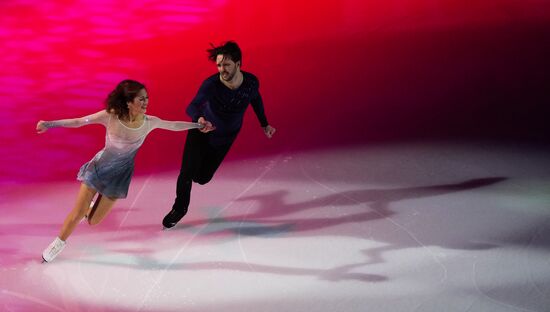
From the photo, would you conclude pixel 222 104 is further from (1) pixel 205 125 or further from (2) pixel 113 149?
(2) pixel 113 149

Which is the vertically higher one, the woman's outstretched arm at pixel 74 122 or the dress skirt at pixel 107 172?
the woman's outstretched arm at pixel 74 122

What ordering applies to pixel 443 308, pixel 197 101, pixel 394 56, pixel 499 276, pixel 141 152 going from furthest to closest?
pixel 394 56 < pixel 141 152 < pixel 197 101 < pixel 499 276 < pixel 443 308

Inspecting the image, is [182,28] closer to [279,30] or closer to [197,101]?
[279,30]

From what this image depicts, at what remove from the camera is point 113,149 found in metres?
5.05

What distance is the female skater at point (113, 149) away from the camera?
4.84 metres

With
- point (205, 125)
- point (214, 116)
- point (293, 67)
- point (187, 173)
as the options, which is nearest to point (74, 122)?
point (205, 125)

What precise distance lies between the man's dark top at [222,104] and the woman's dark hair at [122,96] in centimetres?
61

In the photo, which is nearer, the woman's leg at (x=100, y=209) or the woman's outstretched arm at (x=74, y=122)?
the woman's outstretched arm at (x=74, y=122)

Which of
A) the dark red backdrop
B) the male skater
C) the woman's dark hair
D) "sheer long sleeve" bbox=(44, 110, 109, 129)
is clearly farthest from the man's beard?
the dark red backdrop

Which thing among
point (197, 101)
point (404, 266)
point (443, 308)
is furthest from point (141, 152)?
point (443, 308)

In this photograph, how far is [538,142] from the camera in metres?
6.76

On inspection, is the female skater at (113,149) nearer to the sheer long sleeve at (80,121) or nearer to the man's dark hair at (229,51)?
the sheer long sleeve at (80,121)

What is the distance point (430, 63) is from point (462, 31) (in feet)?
2.11

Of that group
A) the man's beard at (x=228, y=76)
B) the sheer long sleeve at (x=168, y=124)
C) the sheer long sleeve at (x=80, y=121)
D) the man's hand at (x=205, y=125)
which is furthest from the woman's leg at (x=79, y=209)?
the man's beard at (x=228, y=76)
